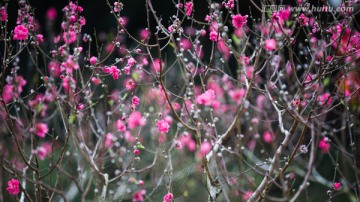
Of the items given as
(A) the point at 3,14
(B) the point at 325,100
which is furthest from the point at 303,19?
(A) the point at 3,14

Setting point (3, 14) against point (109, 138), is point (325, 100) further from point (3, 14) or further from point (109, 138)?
point (3, 14)

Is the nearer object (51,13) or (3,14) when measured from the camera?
(3,14)

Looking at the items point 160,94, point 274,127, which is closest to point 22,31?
point 160,94

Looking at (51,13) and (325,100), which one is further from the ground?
(325,100)

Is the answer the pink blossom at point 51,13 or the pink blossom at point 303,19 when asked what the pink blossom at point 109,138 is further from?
the pink blossom at point 51,13

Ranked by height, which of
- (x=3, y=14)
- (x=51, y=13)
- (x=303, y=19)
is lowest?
(x=51, y=13)

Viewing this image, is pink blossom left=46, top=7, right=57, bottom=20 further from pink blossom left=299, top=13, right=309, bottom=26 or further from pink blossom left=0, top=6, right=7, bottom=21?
pink blossom left=299, top=13, right=309, bottom=26

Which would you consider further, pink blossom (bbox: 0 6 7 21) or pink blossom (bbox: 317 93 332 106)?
pink blossom (bbox: 0 6 7 21)

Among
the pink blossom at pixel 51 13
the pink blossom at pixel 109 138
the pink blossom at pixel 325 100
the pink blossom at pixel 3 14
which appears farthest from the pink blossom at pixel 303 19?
the pink blossom at pixel 51 13

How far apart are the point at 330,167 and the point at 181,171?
3.25 m

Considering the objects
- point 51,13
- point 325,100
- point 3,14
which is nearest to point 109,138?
point 3,14

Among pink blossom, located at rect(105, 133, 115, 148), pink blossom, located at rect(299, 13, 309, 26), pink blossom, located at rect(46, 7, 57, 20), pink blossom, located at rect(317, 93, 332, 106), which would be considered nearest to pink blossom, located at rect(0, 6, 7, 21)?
pink blossom, located at rect(105, 133, 115, 148)

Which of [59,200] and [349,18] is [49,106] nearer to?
[59,200]

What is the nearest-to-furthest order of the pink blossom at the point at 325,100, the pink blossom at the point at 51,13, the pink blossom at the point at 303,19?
1. the pink blossom at the point at 325,100
2. the pink blossom at the point at 303,19
3. the pink blossom at the point at 51,13
